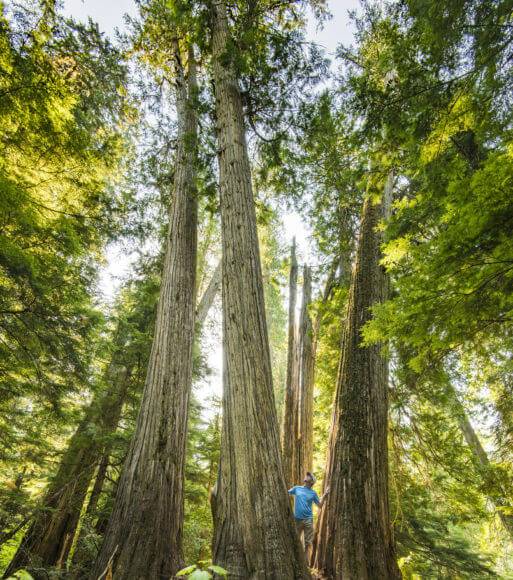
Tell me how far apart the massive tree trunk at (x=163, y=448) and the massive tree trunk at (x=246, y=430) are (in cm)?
85

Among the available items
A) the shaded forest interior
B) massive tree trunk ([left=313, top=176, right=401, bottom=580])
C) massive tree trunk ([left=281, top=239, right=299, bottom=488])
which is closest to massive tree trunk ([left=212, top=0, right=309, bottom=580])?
the shaded forest interior

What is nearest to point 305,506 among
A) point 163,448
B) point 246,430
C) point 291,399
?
point 291,399

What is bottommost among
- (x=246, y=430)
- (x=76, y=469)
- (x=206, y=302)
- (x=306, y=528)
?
(x=306, y=528)

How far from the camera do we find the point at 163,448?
328cm

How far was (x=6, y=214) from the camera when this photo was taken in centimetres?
396

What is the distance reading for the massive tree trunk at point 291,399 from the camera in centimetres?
528

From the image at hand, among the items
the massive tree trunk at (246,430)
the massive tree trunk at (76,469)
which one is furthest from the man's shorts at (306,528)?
the massive tree trunk at (76,469)

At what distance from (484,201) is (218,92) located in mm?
4137

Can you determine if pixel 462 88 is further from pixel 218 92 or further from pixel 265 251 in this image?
pixel 265 251

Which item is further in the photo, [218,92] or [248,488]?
[218,92]

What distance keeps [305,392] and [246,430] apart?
358cm

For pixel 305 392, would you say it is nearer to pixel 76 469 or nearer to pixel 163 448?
pixel 163 448

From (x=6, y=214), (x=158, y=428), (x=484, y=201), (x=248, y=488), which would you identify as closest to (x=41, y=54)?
(x=6, y=214)

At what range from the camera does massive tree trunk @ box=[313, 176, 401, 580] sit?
265 cm
